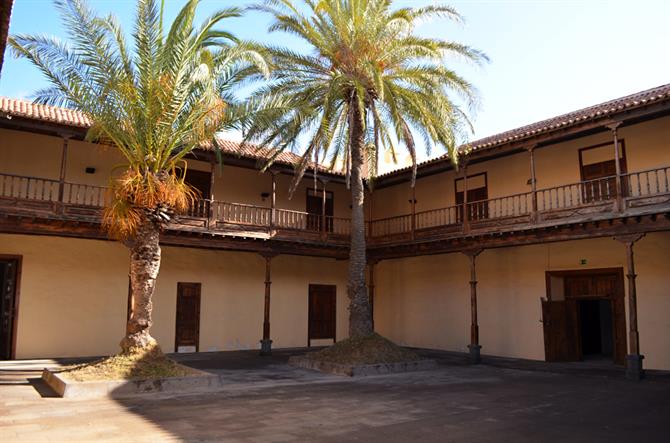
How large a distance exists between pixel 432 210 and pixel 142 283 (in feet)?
29.5

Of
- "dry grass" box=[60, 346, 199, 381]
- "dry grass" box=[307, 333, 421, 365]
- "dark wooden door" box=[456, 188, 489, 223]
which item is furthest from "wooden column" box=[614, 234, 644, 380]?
"dry grass" box=[60, 346, 199, 381]

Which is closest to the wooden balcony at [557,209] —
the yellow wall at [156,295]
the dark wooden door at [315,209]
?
the dark wooden door at [315,209]

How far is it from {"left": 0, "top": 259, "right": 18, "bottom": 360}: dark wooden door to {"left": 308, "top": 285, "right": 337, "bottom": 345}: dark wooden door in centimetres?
933

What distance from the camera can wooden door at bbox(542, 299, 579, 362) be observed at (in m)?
15.5

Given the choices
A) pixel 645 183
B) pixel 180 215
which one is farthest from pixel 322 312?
pixel 645 183

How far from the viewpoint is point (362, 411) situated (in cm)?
856

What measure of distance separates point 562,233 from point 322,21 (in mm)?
7838

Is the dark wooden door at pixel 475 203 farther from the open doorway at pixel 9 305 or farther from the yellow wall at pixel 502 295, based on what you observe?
the open doorway at pixel 9 305

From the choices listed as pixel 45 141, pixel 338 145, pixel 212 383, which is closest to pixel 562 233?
pixel 338 145

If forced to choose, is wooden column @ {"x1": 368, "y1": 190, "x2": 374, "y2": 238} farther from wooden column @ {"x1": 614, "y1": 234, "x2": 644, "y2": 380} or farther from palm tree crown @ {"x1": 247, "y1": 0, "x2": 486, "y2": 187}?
wooden column @ {"x1": 614, "y1": 234, "x2": 644, "y2": 380}

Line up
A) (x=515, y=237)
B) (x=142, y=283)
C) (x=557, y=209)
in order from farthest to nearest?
1. (x=515, y=237)
2. (x=557, y=209)
3. (x=142, y=283)

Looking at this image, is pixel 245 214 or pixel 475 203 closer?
pixel 475 203

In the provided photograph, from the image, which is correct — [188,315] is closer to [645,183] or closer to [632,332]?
[632,332]

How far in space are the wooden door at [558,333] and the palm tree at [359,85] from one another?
201 inches
